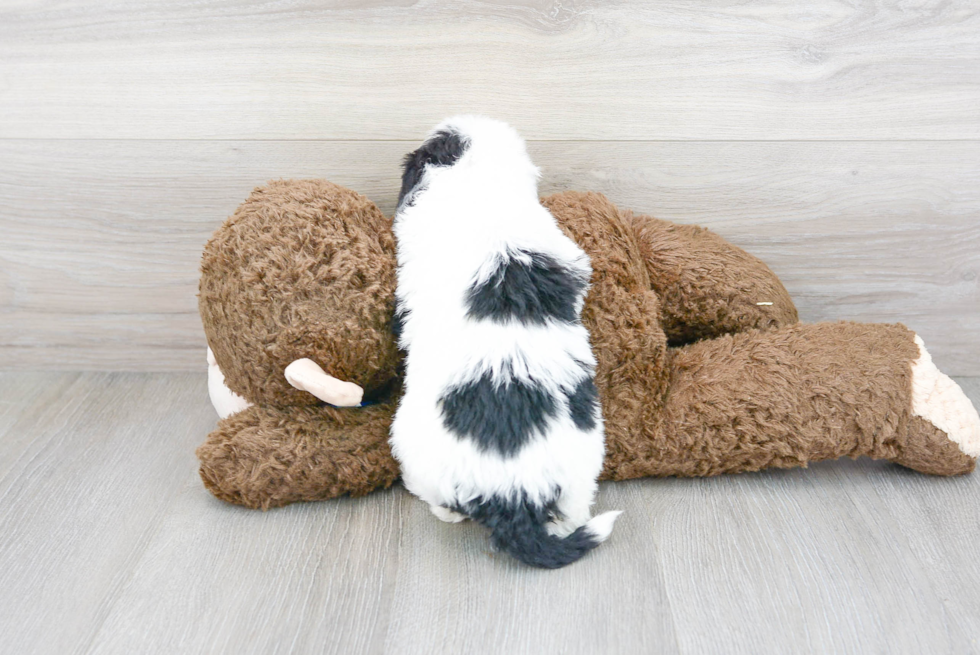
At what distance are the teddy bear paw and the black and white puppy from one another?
1.35ft

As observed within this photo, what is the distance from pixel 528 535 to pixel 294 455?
0.30 metres

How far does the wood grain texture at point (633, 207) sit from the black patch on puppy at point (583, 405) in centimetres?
37

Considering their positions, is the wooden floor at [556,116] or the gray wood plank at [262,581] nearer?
the gray wood plank at [262,581]

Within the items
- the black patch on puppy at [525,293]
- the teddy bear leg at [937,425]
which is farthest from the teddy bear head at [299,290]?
the teddy bear leg at [937,425]

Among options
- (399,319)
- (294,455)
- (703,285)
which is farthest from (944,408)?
(294,455)

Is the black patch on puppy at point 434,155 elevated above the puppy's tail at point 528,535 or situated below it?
above

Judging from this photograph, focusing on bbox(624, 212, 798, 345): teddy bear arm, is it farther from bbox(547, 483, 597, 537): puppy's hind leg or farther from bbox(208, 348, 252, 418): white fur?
bbox(208, 348, 252, 418): white fur

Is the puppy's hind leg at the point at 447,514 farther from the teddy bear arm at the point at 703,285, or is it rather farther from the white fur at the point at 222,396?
the teddy bear arm at the point at 703,285

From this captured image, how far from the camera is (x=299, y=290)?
2.73 ft

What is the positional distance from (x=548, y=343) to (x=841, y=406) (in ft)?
1.26

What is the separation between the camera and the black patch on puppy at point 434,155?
856 mm

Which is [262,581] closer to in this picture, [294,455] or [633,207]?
[294,455]

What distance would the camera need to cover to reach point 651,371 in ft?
2.92

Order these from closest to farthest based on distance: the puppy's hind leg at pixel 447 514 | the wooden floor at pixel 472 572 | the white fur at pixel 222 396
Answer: the wooden floor at pixel 472 572 < the puppy's hind leg at pixel 447 514 < the white fur at pixel 222 396
